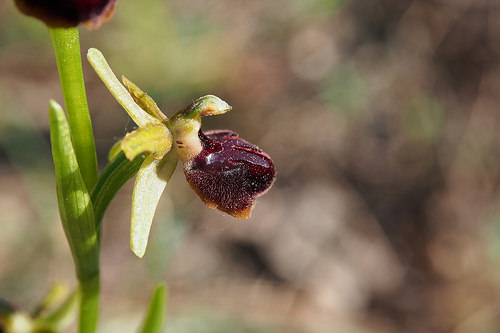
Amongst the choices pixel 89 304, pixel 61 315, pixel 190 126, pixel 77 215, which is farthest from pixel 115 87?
pixel 61 315

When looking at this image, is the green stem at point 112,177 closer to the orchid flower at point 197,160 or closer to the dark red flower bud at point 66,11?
the orchid flower at point 197,160

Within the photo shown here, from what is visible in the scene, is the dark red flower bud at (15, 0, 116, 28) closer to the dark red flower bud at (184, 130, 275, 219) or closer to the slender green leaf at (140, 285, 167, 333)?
the dark red flower bud at (184, 130, 275, 219)

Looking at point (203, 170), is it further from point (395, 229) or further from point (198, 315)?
point (395, 229)

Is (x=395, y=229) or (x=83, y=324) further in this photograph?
(x=395, y=229)

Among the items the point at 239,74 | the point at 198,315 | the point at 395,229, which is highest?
the point at 239,74

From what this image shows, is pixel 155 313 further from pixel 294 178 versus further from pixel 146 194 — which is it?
pixel 294 178

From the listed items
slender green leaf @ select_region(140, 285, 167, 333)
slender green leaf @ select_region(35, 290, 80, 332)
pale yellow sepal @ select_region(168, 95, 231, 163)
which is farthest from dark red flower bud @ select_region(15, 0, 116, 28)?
slender green leaf @ select_region(35, 290, 80, 332)

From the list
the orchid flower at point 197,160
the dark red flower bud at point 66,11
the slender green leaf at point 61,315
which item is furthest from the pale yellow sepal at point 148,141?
the slender green leaf at point 61,315

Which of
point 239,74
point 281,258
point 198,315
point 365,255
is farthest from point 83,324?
point 239,74
